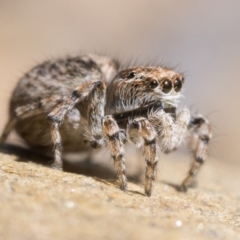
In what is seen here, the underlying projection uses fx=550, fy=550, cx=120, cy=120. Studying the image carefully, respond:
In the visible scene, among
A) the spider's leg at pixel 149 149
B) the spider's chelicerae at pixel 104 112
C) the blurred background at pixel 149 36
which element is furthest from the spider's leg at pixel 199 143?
the blurred background at pixel 149 36

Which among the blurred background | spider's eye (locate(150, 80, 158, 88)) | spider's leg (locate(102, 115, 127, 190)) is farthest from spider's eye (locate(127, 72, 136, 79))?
the blurred background

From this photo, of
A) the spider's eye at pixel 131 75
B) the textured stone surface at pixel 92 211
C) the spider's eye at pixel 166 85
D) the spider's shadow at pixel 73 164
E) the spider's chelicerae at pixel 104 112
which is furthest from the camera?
the spider's shadow at pixel 73 164

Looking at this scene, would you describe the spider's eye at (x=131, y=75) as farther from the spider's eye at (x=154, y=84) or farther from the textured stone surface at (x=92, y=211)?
the textured stone surface at (x=92, y=211)

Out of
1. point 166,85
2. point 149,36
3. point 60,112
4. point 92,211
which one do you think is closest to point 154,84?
point 166,85

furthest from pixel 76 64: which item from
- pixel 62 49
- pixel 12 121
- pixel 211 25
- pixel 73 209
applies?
pixel 211 25

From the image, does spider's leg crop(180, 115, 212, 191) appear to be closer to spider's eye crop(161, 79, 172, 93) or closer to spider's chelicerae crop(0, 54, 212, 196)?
spider's chelicerae crop(0, 54, 212, 196)

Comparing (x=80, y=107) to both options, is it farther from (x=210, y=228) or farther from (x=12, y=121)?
(x=210, y=228)

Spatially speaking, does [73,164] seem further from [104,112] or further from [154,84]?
[154,84]
